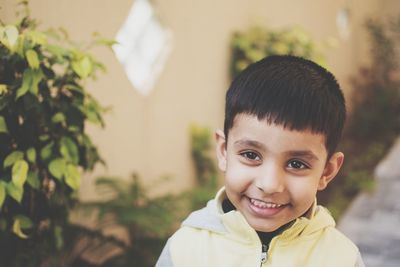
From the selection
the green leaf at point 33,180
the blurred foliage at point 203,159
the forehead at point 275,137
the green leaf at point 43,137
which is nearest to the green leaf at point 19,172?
the green leaf at point 33,180

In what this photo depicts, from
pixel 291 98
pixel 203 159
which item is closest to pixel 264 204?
pixel 291 98

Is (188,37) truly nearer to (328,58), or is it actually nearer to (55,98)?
(55,98)

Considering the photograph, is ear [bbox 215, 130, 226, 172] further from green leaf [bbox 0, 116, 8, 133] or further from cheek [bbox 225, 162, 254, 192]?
green leaf [bbox 0, 116, 8, 133]

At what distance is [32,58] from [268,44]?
423 centimetres

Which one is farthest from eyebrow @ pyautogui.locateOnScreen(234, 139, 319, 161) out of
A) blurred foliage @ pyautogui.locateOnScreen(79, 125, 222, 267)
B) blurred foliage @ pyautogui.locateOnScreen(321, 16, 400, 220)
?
blurred foliage @ pyautogui.locateOnScreen(321, 16, 400, 220)

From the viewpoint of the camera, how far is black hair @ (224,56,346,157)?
1.68 meters

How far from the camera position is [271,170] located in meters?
1.65

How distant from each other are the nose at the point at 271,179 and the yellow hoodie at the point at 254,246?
213mm

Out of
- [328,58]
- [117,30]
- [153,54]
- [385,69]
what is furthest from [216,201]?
[385,69]

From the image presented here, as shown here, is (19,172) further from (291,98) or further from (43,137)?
(291,98)

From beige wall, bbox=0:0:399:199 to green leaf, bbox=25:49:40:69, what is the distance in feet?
1.73

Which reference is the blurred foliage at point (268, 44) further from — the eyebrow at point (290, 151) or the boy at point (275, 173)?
the eyebrow at point (290, 151)

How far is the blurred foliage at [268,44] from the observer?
6.01m

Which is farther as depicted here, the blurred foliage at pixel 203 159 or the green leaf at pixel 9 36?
the blurred foliage at pixel 203 159
